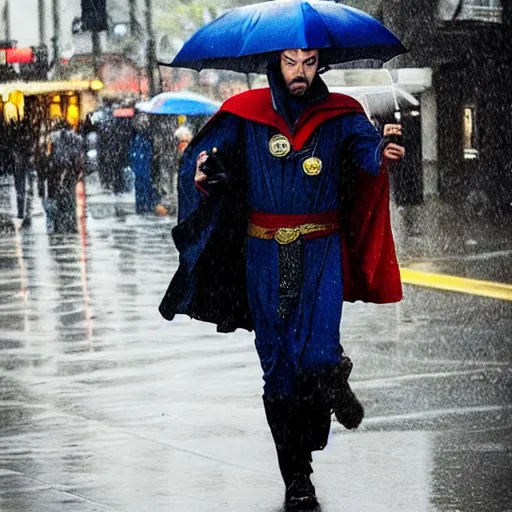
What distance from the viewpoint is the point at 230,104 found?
Result: 6676 mm

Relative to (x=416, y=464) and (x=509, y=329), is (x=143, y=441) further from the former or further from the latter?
(x=509, y=329)

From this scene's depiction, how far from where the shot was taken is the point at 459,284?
15.0 metres

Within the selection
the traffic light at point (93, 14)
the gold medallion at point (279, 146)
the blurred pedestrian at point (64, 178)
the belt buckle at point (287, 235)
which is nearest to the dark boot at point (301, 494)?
the belt buckle at point (287, 235)

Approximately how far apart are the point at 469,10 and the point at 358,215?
26.3m

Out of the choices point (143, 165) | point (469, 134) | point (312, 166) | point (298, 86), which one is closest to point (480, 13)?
point (469, 134)

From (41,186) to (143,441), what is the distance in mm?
17483

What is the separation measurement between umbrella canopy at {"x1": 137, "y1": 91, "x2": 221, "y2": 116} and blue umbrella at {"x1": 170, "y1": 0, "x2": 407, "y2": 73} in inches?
798

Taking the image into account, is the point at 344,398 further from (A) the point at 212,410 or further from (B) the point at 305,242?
(A) the point at 212,410

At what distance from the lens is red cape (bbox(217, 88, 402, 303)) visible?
6.55 meters

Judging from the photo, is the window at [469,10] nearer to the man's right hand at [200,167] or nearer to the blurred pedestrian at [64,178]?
the blurred pedestrian at [64,178]

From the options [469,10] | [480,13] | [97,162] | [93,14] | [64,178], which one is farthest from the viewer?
[97,162]

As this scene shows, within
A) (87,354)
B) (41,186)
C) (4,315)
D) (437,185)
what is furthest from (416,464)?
(437,185)

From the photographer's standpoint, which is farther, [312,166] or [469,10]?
[469,10]

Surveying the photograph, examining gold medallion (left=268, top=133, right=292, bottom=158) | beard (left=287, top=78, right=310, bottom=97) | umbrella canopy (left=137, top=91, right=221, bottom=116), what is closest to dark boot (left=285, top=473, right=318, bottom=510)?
gold medallion (left=268, top=133, right=292, bottom=158)
